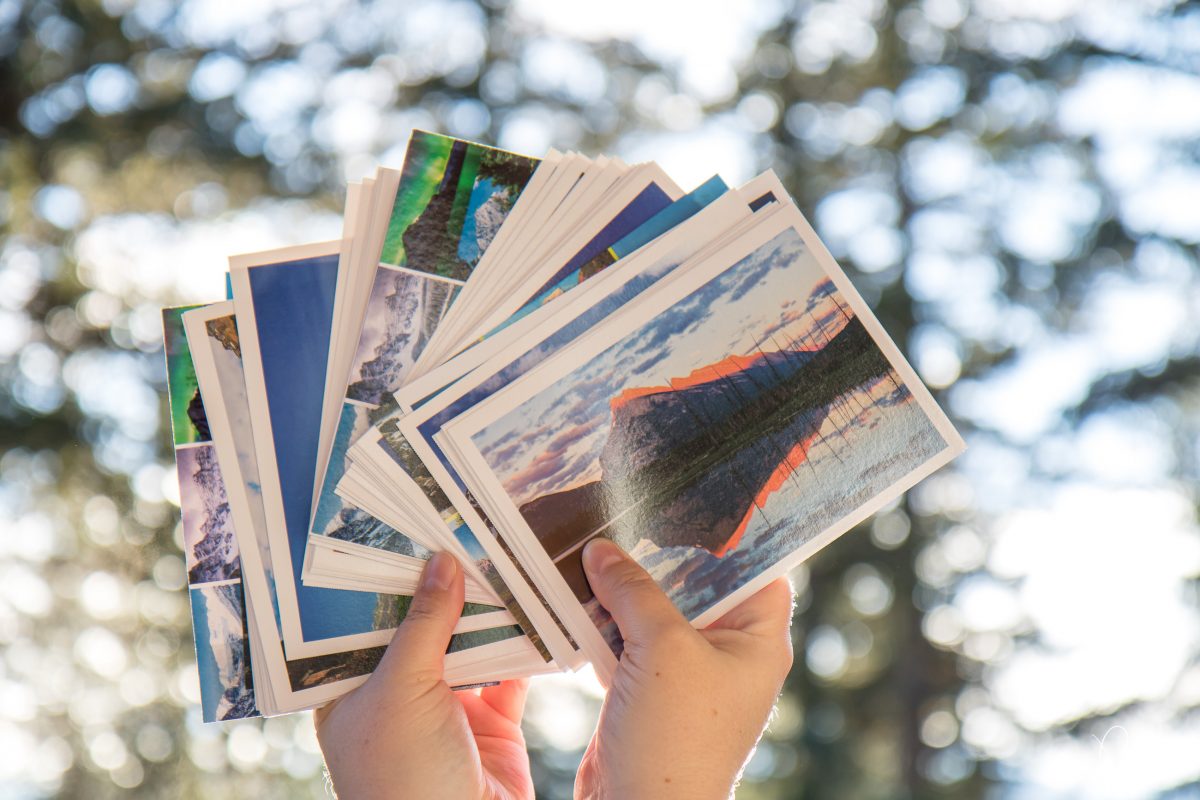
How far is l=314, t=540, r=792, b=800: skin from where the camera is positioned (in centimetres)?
123

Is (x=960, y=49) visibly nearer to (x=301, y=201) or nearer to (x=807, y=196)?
(x=807, y=196)

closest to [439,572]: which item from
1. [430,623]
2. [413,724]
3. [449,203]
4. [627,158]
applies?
[430,623]

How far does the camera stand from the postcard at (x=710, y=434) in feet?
4.52

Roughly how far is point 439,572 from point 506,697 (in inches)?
16.7

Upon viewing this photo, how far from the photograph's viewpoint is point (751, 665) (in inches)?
51.3

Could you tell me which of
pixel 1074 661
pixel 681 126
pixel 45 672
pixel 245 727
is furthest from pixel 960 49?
pixel 45 672

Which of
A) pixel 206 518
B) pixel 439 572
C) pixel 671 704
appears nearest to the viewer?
pixel 671 704

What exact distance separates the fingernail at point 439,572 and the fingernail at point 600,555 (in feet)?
0.61

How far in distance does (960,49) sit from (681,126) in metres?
1.75

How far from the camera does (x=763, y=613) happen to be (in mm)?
1393

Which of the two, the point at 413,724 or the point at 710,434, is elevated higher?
the point at 710,434

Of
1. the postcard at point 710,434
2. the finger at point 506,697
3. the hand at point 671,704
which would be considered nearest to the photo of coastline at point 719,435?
the postcard at point 710,434

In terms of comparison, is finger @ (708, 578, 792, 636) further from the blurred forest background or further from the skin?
the blurred forest background

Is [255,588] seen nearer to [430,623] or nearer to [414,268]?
[430,623]
